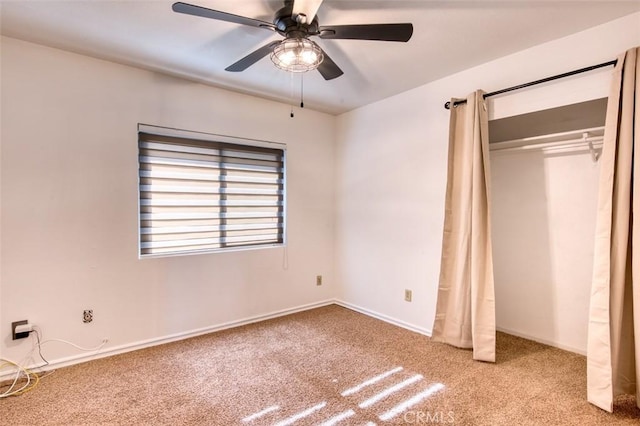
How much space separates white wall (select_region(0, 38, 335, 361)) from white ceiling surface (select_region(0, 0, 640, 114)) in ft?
0.76

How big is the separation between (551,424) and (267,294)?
100 inches

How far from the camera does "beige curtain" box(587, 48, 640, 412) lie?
1850 millimetres

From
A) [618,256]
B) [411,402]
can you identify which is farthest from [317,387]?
[618,256]

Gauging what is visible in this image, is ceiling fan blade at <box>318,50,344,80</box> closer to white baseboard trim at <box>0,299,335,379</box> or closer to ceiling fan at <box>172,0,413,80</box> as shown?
ceiling fan at <box>172,0,413,80</box>

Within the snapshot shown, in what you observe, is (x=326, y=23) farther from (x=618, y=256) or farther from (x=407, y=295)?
(x=407, y=295)


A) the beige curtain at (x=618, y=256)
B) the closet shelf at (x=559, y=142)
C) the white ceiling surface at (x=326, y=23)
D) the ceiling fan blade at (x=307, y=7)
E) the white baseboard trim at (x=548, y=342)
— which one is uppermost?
the white ceiling surface at (x=326, y=23)

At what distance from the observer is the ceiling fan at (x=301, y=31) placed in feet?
5.18

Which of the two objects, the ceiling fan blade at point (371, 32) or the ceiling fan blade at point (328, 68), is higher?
the ceiling fan blade at point (371, 32)

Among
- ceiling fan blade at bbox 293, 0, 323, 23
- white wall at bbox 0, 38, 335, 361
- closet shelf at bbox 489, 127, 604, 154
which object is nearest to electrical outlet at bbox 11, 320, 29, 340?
white wall at bbox 0, 38, 335, 361

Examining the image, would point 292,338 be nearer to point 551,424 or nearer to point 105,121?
point 551,424

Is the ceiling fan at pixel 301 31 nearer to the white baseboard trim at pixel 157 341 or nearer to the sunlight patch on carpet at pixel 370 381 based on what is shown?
the sunlight patch on carpet at pixel 370 381

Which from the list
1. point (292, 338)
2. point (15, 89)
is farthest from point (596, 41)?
point (15, 89)

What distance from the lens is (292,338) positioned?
9.78ft

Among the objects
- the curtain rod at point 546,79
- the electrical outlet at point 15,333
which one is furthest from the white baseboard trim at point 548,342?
the electrical outlet at point 15,333
